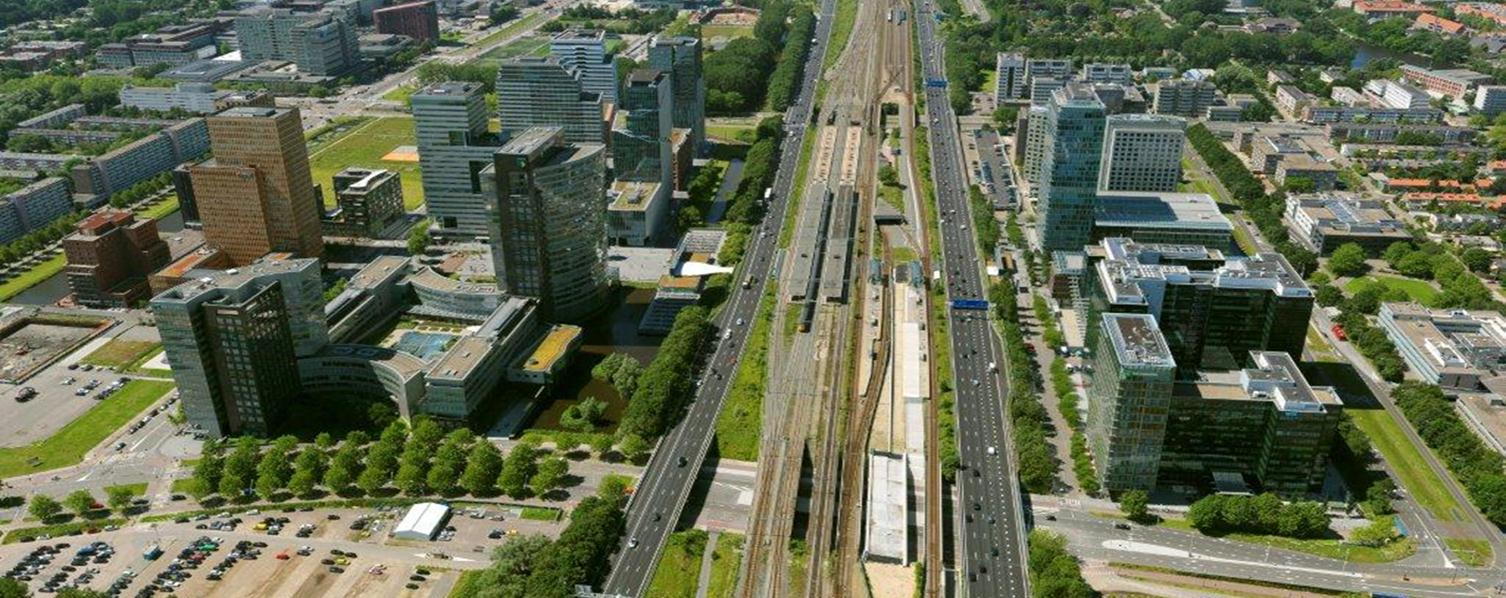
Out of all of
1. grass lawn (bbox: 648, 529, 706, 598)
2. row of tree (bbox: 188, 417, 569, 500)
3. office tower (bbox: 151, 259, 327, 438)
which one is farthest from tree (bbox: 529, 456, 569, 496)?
office tower (bbox: 151, 259, 327, 438)

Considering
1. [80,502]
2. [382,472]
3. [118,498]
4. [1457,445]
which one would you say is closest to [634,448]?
[382,472]

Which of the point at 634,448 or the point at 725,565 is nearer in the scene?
the point at 725,565

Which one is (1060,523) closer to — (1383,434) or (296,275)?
(1383,434)

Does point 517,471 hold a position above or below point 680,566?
above

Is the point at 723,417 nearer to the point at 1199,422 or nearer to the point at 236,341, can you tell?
the point at 1199,422

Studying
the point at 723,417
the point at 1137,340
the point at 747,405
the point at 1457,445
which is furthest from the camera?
the point at 747,405

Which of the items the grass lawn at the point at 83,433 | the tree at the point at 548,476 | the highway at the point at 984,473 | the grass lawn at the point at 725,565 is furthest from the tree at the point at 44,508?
the highway at the point at 984,473

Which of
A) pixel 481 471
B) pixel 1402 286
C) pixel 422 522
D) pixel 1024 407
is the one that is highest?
pixel 1024 407

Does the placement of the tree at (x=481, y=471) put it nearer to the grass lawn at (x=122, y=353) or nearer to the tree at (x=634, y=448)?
the tree at (x=634, y=448)
